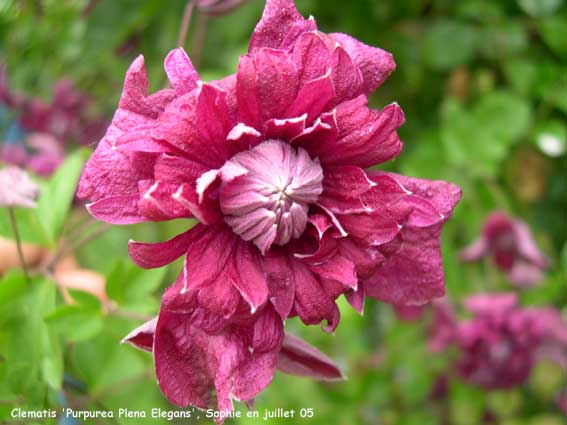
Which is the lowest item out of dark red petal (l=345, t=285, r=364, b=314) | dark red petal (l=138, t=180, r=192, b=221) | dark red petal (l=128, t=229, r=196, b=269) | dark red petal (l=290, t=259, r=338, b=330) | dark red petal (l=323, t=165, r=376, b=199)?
dark red petal (l=345, t=285, r=364, b=314)

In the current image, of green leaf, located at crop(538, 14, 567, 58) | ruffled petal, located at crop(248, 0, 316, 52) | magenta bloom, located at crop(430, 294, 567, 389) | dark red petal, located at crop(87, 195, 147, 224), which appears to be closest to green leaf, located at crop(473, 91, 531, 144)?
green leaf, located at crop(538, 14, 567, 58)

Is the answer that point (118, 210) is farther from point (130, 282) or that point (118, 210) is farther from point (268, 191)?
point (130, 282)

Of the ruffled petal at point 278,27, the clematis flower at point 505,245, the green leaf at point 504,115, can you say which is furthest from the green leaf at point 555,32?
the ruffled petal at point 278,27

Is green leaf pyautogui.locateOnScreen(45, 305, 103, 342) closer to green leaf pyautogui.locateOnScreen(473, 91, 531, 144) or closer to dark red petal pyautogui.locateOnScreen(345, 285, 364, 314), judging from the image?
dark red petal pyautogui.locateOnScreen(345, 285, 364, 314)

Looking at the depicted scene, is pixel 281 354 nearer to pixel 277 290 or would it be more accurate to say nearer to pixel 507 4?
pixel 277 290

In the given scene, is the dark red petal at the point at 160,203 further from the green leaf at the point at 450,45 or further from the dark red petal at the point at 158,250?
the green leaf at the point at 450,45
